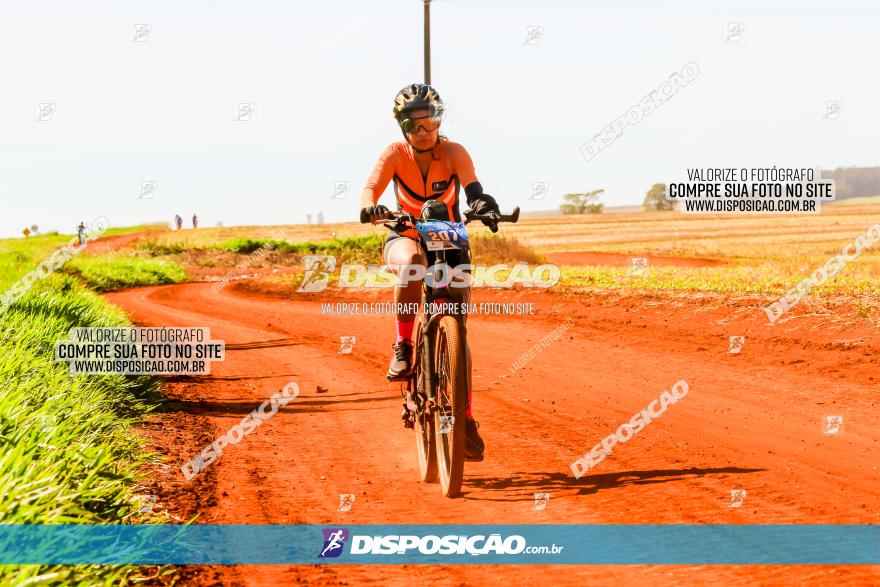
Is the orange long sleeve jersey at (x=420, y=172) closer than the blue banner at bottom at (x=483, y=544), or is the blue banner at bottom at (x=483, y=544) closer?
the blue banner at bottom at (x=483, y=544)

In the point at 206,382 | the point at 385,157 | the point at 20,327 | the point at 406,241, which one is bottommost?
the point at 206,382

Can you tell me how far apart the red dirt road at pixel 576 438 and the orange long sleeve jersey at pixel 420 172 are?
2.17 meters

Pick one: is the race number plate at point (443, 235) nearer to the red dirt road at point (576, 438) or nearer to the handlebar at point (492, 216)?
the handlebar at point (492, 216)

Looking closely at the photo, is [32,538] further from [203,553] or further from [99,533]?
[203,553]

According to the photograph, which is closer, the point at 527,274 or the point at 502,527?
the point at 502,527

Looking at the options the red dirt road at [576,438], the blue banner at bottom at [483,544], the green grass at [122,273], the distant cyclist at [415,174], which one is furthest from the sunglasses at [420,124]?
the green grass at [122,273]

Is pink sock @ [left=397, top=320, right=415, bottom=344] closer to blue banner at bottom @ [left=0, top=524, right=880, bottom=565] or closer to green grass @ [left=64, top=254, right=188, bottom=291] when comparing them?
blue banner at bottom @ [left=0, top=524, right=880, bottom=565]

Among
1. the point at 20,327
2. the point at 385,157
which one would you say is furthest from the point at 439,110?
the point at 20,327

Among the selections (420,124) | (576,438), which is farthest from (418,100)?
(576,438)

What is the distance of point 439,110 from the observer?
6797 millimetres

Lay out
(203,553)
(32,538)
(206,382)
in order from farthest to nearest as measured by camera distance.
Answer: (206,382), (203,553), (32,538)

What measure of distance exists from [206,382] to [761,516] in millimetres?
7980

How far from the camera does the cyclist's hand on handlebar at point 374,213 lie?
6379mm

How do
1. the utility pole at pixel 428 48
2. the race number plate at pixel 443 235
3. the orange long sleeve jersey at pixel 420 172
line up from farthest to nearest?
the utility pole at pixel 428 48 < the orange long sleeve jersey at pixel 420 172 < the race number plate at pixel 443 235
